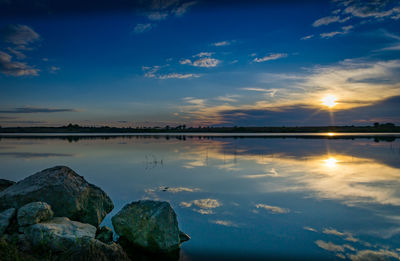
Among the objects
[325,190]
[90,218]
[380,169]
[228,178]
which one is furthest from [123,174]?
[380,169]

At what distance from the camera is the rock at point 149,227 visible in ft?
21.7

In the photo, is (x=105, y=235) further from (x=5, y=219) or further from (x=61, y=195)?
(x=5, y=219)

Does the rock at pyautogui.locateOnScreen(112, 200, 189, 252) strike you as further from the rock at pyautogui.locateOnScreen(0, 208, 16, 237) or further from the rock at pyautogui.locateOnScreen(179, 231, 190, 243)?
the rock at pyautogui.locateOnScreen(0, 208, 16, 237)

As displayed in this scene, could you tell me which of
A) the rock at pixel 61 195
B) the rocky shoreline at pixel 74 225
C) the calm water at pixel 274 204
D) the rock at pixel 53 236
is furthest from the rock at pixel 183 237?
the rock at pixel 61 195

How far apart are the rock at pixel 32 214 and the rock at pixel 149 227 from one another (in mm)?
1703

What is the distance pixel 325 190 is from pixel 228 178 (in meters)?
4.93

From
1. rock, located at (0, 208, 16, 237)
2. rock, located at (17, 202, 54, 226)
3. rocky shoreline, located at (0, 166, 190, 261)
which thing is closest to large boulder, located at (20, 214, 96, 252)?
rocky shoreline, located at (0, 166, 190, 261)

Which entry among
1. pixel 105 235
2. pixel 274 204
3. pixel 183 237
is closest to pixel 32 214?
pixel 105 235

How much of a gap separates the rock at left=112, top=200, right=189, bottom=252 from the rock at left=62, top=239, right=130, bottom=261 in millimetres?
1361

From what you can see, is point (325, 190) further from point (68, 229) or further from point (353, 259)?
point (68, 229)

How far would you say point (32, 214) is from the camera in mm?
6254

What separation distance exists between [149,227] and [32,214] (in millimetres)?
2713

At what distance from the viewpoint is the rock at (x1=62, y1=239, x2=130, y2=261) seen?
16.1 feet

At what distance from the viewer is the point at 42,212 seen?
648cm
